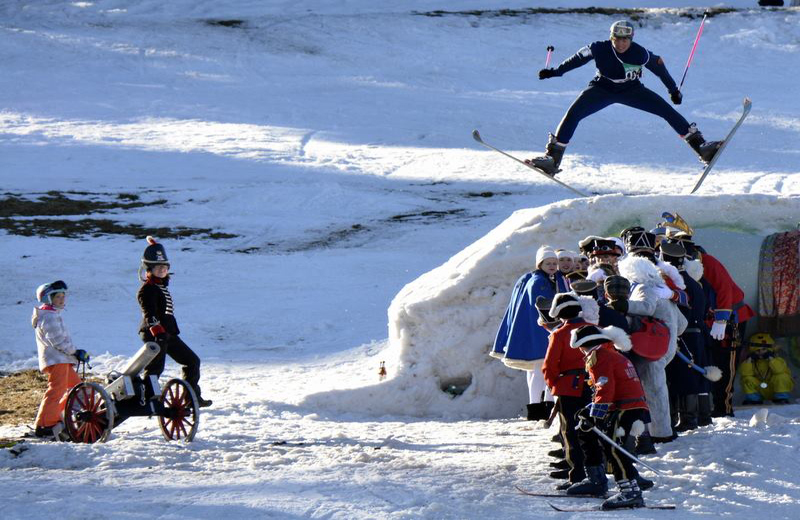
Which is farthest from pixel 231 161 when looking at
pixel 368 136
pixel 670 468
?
pixel 670 468

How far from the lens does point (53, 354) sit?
29.9ft

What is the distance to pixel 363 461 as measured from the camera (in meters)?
7.43

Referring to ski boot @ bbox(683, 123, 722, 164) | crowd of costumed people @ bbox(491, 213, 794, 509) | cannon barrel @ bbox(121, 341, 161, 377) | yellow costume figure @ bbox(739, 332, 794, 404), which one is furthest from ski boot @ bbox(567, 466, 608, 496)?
ski boot @ bbox(683, 123, 722, 164)

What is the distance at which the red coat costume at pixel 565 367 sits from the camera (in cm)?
674

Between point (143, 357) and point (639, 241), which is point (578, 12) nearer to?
point (639, 241)

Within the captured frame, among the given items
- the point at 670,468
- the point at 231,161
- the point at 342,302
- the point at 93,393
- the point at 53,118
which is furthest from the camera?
the point at 53,118

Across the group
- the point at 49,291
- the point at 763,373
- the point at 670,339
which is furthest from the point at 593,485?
the point at 49,291

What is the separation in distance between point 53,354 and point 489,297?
3564mm

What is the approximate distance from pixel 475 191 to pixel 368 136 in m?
A: 4.62

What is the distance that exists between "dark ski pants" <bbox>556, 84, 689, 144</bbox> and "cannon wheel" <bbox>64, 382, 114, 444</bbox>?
534 centimetres

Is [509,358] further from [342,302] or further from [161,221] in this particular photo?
[161,221]

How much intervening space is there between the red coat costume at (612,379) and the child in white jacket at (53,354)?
410 cm

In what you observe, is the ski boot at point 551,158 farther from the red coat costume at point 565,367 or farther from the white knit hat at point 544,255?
the red coat costume at point 565,367

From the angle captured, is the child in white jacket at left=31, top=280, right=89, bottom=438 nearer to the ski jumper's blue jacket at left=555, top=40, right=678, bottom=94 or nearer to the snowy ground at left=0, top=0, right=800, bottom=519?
the snowy ground at left=0, top=0, right=800, bottom=519
